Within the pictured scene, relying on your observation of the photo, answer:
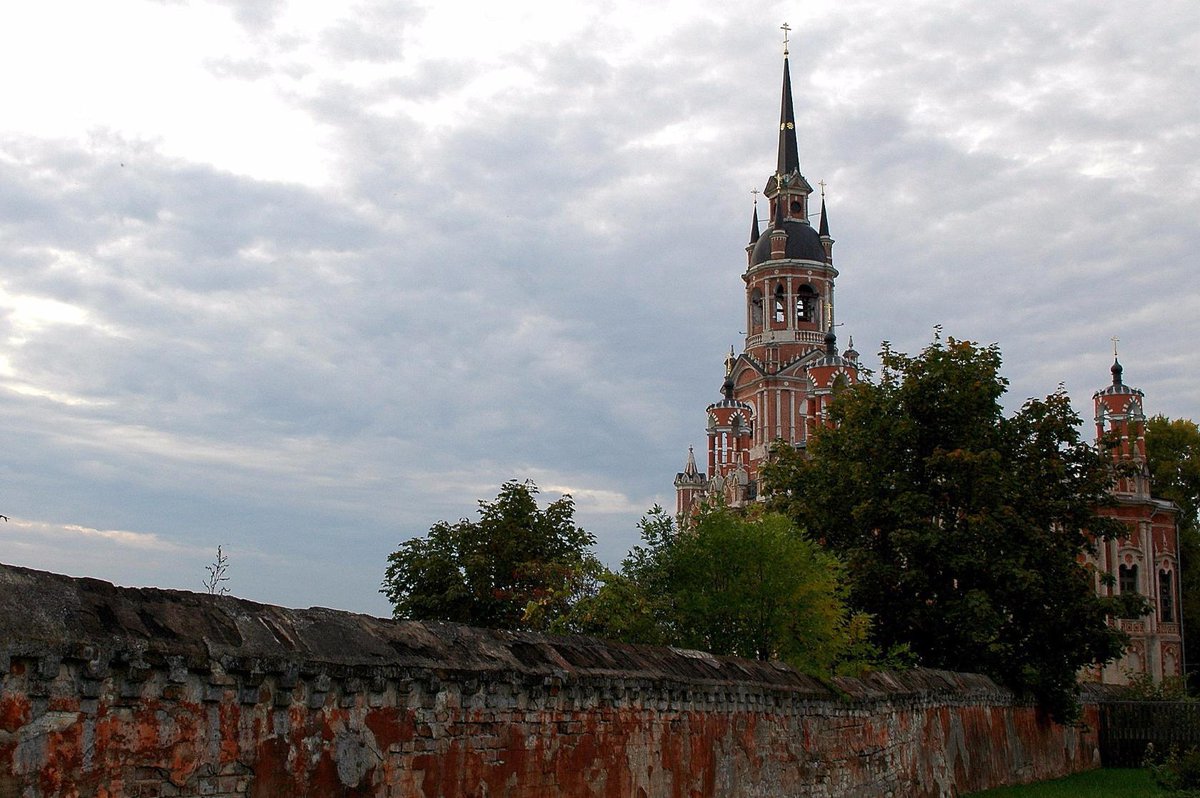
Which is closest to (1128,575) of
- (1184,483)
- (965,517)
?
(1184,483)

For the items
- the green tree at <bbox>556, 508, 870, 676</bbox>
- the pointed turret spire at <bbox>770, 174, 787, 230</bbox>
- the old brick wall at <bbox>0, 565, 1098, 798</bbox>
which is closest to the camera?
the old brick wall at <bbox>0, 565, 1098, 798</bbox>

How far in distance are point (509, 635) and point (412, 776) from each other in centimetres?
196

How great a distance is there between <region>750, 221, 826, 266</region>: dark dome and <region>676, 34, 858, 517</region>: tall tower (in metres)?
0.06

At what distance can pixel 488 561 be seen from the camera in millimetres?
33906

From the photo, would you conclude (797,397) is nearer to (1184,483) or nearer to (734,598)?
(1184,483)

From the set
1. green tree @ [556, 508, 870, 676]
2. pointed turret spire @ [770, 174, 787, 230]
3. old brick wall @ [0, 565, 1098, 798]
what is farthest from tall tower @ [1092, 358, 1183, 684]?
old brick wall @ [0, 565, 1098, 798]

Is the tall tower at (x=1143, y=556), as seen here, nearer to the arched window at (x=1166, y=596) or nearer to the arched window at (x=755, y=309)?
the arched window at (x=1166, y=596)

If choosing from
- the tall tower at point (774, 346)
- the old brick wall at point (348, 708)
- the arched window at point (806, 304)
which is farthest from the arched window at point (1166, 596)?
the old brick wall at point (348, 708)

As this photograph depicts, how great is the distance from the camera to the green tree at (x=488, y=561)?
33250 mm

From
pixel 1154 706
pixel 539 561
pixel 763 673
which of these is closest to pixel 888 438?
pixel 539 561

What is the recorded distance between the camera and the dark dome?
72.2m

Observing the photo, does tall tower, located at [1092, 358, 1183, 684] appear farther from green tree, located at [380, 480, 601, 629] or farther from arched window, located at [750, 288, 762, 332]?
green tree, located at [380, 480, 601, 629]

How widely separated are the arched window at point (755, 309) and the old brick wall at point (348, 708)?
192 feet

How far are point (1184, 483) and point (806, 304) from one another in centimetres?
2284
